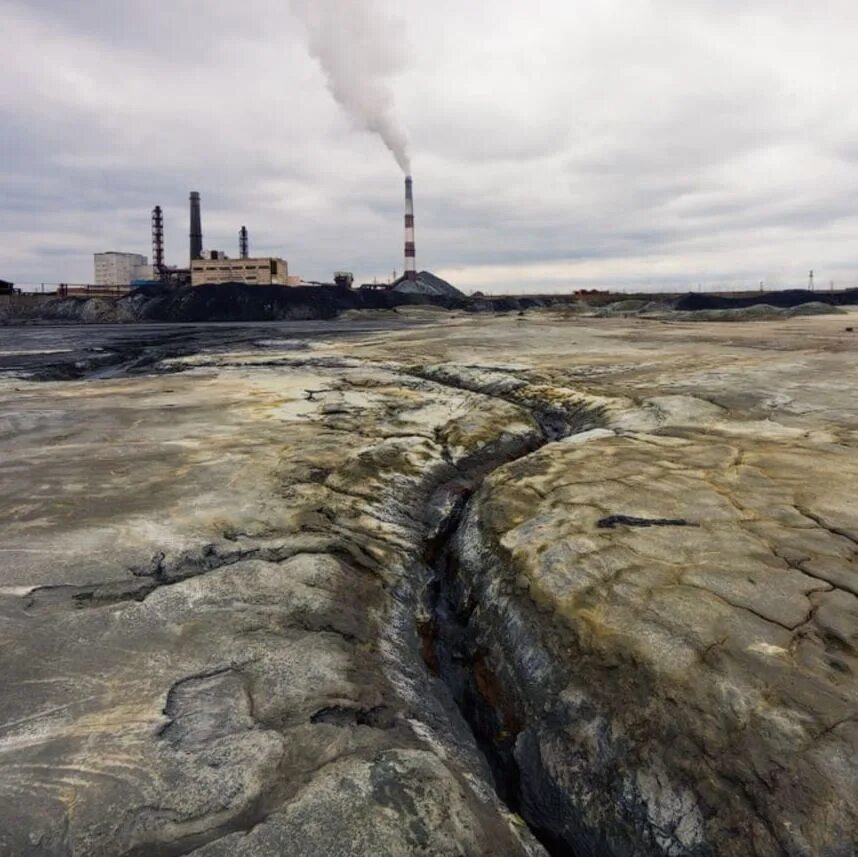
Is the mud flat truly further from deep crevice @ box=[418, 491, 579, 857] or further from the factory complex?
the factory complex

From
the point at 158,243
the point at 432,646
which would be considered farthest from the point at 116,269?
the point at 432,646

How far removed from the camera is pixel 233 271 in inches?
2402

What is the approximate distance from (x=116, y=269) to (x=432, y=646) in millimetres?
96235

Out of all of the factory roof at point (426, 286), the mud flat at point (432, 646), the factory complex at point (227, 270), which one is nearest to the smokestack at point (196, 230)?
the factory complex at point (227, 270)

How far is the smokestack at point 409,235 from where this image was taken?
63.6m

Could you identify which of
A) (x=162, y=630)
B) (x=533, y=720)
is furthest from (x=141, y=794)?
(x=533, y=720)

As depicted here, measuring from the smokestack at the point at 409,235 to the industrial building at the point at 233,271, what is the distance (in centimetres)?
1509

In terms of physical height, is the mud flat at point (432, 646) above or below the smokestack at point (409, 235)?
below

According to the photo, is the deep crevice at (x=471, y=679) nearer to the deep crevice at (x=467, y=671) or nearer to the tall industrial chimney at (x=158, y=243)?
the deep crevice at (x=467, y=671)

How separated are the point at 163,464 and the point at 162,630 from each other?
2690 mm

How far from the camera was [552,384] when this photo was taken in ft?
28.9

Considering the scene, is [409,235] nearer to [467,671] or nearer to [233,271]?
[233,271]

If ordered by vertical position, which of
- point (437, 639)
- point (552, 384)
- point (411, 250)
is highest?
point (411, 250)

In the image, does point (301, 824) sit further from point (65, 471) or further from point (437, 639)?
point (65, 471)
